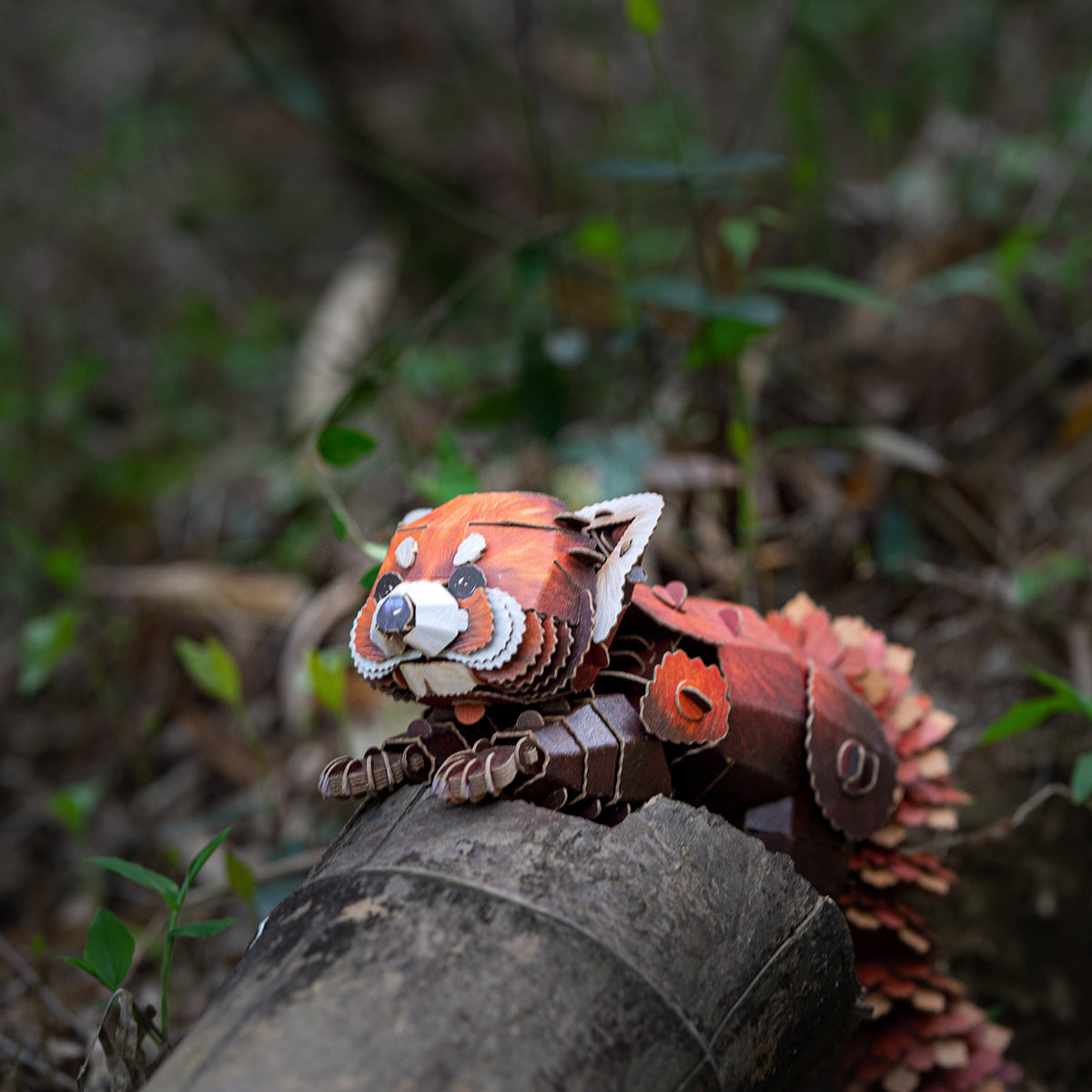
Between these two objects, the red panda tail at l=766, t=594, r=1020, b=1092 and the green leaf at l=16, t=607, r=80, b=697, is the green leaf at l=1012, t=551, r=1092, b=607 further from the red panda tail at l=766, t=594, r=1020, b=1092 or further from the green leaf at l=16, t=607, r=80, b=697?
the green leaf at l=16, t=607, r=80, b=697

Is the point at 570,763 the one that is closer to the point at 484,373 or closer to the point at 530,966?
the point at 530,966

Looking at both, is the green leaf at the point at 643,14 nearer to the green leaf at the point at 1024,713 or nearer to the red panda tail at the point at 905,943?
the red panda tail at the point at 905,943

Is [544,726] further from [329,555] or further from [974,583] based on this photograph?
[329,555]

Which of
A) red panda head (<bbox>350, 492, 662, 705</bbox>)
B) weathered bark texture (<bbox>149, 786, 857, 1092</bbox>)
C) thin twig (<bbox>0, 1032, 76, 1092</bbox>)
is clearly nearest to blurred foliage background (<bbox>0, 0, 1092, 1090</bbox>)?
thin twig (<bbox>0, 1032, 76, 1092</bbox>)

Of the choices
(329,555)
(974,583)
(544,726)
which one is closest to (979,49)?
(974,583)

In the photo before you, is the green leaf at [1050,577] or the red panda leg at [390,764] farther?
the green leaf at [1050,577]

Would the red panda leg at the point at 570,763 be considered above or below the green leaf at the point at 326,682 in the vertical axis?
above

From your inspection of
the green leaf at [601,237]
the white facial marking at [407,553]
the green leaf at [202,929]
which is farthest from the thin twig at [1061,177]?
the green leaf at [202,929]
